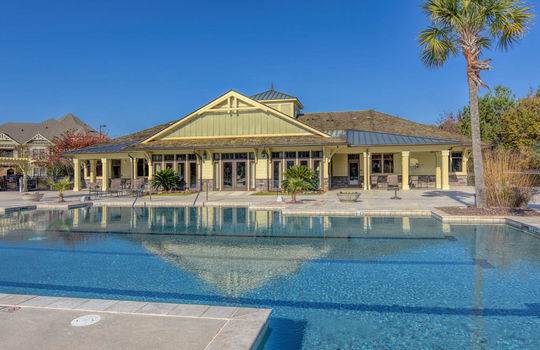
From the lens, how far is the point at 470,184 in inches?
1004

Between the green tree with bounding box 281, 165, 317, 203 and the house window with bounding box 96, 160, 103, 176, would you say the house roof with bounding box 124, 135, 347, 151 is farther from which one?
the house window with bounding box 96, 160, 103, 176

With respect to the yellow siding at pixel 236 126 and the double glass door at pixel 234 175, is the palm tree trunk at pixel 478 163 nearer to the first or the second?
the yellow siding at pixel 236 126

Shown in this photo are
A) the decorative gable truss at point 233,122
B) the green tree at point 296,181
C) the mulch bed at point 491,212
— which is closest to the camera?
the mulch bed at point 491,212

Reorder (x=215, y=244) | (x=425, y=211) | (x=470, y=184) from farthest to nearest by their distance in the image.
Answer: (x=470, y=184)
(x=425, y=211)
(x=215, y=244)

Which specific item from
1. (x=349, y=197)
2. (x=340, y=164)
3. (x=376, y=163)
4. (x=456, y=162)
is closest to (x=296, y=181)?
(x=349, y=197)

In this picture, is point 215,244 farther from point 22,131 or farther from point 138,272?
point 22,131

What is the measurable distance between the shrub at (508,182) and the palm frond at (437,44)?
414 cm

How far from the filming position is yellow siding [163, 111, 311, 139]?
23047mm

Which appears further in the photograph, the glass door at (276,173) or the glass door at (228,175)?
the glass door at (228,175)

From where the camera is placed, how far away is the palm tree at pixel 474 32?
11672 mm

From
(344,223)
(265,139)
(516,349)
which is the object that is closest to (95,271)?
(516,349)

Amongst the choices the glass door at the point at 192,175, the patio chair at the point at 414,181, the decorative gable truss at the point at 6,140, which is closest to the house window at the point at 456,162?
the patio chair at the point at 414,181

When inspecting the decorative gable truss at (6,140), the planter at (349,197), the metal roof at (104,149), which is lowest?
the planter at (349,197)

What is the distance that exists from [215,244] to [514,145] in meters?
31.2
